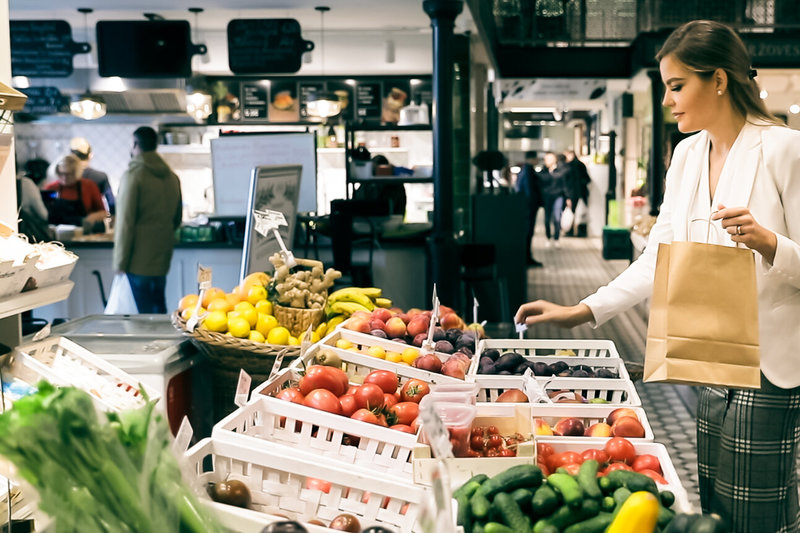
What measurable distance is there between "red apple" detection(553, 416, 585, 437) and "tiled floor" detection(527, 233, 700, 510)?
2308 millimetres

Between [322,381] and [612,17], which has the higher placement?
[612,17]

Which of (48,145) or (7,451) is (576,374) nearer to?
(7,451)

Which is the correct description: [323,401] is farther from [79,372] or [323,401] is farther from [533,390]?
[79,372]

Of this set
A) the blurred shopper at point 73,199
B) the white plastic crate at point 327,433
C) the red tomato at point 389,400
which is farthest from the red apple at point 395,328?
the blurred shopper at point 73,199

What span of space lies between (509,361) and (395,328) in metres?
0.58

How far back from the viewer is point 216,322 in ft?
10.6

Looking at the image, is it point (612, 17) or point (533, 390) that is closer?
point (533, 390)

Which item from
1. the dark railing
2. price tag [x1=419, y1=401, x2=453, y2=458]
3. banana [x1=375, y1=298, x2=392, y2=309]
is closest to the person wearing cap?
the dark railing

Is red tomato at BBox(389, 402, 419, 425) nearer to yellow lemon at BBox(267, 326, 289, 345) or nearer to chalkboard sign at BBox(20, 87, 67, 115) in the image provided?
yellow lemon at BBox(267, 326, 289, 345)

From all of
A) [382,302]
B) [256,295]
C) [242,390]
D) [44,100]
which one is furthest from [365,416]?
[44,100]

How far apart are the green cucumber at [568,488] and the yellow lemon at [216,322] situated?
186 cm

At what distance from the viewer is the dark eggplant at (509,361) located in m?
2.67

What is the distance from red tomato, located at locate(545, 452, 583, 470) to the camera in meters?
1.92

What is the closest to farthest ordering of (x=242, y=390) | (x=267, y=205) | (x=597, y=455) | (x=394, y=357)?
1. (x=597, y=455)
2. (x=242, y=390)
3. (x=394, y=357)
4. (x=267, y=205)
